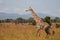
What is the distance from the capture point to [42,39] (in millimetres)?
10977

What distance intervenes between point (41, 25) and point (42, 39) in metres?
1.60

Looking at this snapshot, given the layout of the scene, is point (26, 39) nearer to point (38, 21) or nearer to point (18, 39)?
point (18, 39)

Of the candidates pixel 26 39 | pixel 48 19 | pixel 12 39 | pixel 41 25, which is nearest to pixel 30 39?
pixel 26 39

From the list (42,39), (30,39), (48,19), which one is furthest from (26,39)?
(48,19)

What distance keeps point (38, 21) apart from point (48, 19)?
1518cm

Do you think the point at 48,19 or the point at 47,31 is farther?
the point at 48,19

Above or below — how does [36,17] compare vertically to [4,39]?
above

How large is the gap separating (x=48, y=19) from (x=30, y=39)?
17.3 m

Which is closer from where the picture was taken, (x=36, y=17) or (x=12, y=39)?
(x=12, y=39)

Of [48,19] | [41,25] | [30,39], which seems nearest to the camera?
[30,39]

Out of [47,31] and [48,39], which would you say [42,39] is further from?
[47,31]

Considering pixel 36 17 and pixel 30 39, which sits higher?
pixel 36 17

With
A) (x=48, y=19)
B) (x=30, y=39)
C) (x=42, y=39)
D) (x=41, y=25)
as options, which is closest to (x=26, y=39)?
(x=30, y=39)

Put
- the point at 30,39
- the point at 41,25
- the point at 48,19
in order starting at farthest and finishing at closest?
1. the point at 48,19
2. the point at 41,25
3. the point at 30,39
